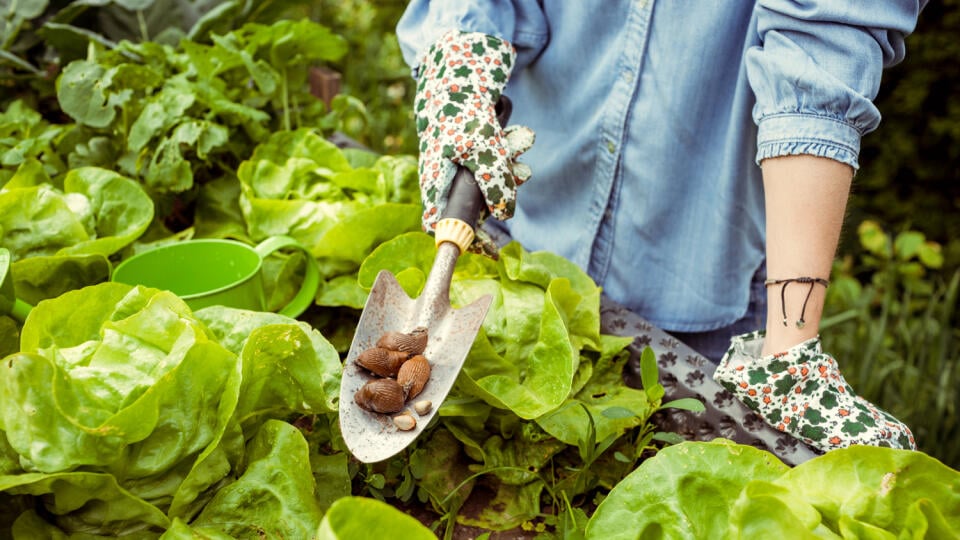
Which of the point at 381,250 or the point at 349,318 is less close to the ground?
the point at 381,250

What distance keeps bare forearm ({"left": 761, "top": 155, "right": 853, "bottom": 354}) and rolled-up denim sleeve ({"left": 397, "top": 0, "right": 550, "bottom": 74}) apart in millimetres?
477

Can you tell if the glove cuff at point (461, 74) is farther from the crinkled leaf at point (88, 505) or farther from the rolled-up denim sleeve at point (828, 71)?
the crinkled leaf at point (88, 505)

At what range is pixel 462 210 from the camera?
3.24ft

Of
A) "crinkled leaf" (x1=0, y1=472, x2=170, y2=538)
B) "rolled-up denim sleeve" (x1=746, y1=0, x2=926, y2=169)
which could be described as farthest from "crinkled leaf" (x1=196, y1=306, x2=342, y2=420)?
"rolled-up denim sleeve" (x1=746, y1=0, x2=926, y2=169)

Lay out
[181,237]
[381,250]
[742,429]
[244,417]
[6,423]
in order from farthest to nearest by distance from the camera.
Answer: [181,237] → [381,250] → [742,429] → [244,417] → [6,423]

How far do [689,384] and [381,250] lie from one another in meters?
0.45

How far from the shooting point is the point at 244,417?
0.80 m

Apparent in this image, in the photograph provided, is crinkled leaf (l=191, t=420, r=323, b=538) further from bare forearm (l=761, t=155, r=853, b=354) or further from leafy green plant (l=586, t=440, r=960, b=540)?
bare forearm (l=761, t=155, r=853, b=354)

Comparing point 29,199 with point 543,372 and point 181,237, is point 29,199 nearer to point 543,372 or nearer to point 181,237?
point 181,237

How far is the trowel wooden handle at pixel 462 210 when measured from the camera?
0.94 m

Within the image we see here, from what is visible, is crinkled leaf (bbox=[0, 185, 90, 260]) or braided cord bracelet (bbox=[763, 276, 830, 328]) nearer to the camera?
braided cord bracelet (bbox=[763, 276, 830, 328])

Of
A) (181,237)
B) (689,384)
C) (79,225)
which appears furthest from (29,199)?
(689,384)

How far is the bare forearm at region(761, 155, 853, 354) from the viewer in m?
0.94

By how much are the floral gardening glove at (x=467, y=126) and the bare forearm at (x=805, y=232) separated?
34 centimetres
